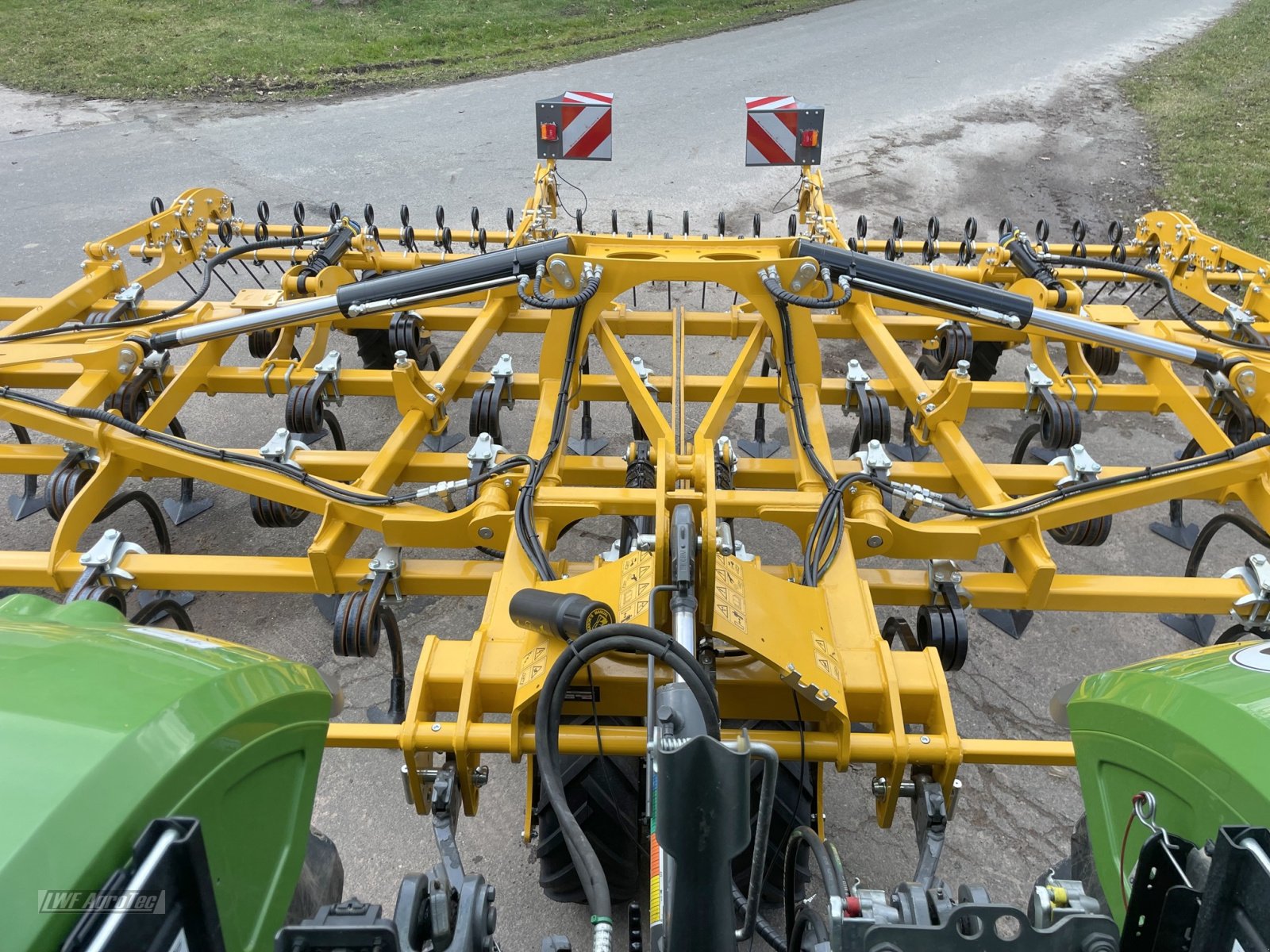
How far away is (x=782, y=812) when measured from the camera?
2.22 m

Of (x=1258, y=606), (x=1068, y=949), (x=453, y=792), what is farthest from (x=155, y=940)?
(x=1258, y=606)

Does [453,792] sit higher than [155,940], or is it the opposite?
[155,940]

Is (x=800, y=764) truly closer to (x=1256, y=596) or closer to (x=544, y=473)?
(x=544, y=473)

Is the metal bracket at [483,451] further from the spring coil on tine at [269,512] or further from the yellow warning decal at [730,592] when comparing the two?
the yellow warning decal at [730,592]

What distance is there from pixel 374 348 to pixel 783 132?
110 inches

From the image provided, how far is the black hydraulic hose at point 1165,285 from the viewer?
385 centimetres

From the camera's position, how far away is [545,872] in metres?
2.40

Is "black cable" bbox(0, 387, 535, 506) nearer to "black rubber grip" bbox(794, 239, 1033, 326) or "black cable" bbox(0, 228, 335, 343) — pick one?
"black cable" bbox(0, 228, 335, 343)

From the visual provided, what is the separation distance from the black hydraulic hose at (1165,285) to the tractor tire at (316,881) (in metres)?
4.01

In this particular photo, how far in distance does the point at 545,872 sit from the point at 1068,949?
5.08 feet

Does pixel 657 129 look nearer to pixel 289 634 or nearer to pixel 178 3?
pixel 289 634

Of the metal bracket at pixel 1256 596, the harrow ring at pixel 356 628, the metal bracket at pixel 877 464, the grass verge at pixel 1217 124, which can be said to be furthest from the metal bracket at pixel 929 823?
the grass verge at pixel 1217 124

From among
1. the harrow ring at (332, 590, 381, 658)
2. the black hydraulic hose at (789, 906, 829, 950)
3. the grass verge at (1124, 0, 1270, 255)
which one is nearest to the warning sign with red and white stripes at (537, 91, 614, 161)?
the harrow ring at (332, 590, 381, 658)

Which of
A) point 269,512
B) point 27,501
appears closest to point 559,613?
point 269,512
